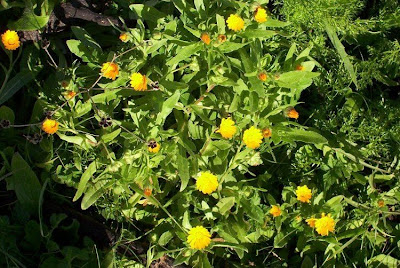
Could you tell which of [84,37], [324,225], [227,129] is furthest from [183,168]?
[84,37]

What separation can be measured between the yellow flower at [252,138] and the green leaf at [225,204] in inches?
13.7

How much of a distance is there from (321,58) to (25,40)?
5.80ft

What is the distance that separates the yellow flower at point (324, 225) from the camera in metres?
2.40

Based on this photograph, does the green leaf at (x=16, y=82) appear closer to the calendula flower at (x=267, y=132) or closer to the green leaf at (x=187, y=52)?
the green leaf at (x=187, y=52)

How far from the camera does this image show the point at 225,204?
2447 millimetres

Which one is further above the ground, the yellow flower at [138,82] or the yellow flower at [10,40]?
the yellow flower at [10,40]

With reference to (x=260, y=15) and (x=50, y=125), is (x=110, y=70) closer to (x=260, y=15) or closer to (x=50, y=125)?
(x=50, y=125)

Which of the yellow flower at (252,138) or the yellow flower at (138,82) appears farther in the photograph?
the yellow flower at (252,138)

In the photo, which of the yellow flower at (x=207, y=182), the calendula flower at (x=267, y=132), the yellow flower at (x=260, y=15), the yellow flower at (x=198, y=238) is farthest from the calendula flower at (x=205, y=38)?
the yellow flower at (x=198, y=238)

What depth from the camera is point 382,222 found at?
8.81 feet

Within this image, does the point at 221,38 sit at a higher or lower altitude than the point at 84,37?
higher

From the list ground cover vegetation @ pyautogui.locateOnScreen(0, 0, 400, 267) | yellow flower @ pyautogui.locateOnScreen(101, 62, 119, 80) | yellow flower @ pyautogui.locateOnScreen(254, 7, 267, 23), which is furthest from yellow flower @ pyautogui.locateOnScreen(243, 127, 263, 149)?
yellow flower @ pyautogui.locateOnScreen(101, 62, 119, 80)

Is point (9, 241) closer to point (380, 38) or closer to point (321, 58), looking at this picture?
point (321, 58)

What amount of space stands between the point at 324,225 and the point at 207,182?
67 cm
